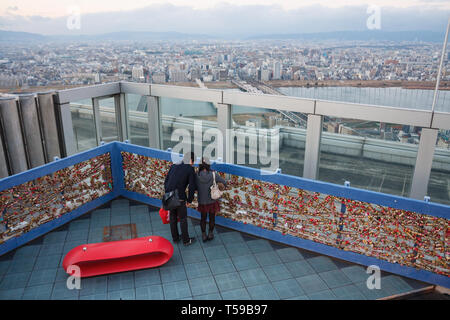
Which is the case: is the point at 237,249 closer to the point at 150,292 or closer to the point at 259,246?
the point at 259,246

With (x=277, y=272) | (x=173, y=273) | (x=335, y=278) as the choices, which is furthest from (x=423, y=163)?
(x=173, y=273)

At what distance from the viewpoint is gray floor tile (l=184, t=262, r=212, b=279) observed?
6.07 metres

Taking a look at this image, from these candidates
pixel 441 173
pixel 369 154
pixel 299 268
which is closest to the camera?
pixel 299 268

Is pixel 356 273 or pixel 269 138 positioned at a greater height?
pixel 269 138

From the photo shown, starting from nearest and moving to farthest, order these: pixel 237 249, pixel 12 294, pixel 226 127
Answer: pixel 12 294 → pixel 237 249 → pixel 226 127

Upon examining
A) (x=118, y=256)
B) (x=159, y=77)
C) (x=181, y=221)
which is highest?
(x=159, y=77)

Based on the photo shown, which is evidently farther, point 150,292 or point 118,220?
point 118,220

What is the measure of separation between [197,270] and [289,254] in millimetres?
1729

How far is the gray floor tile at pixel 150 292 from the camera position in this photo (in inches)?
218

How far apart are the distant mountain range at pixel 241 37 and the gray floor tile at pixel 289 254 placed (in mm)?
5225

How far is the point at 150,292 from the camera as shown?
5.66m

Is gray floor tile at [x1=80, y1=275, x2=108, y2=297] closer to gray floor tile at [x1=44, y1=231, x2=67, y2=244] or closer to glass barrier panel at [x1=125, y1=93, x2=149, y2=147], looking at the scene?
gray floor tile at [x1=44, y1=231, x2=67, y2=244]

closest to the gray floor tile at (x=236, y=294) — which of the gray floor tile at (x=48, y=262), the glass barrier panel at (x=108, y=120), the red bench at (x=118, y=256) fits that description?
the red bench at (x=118, y=256)
